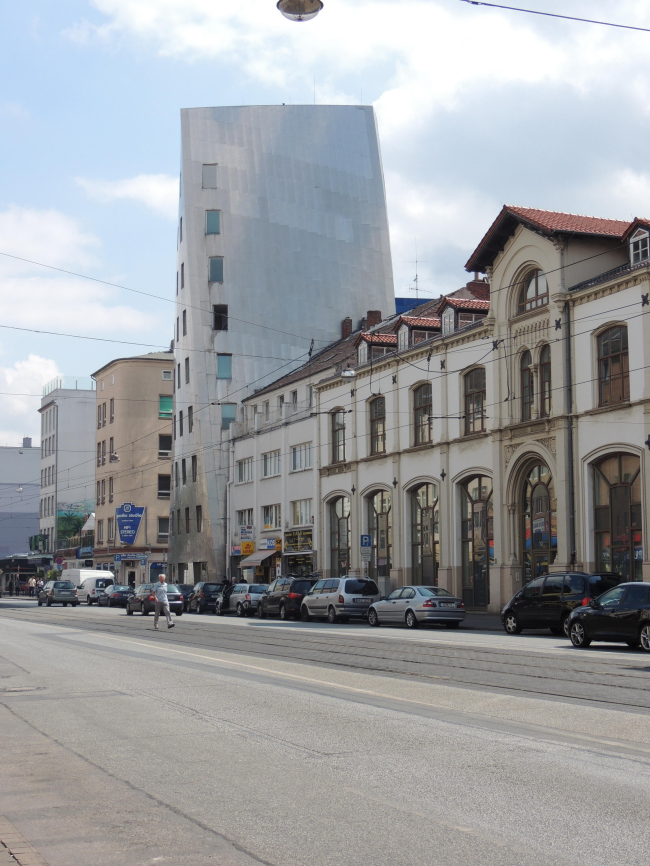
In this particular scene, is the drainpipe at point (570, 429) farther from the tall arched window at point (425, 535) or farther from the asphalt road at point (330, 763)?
the asphalt road at point (330, 763)

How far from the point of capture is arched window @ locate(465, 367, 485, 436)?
137 ft

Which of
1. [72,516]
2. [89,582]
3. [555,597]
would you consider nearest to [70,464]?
[72,516]

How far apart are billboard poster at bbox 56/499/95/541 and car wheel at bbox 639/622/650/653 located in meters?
88.3

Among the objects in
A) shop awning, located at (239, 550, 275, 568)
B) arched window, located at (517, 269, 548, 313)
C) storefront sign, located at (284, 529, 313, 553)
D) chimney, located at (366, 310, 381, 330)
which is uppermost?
chimney, located at (366, 310, 381, 330)

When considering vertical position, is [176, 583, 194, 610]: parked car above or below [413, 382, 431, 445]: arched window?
below

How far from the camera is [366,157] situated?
76.3 metres

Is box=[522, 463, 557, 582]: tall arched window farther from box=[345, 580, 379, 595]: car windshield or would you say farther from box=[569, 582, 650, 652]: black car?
box=[569, 582, 650, 652]: black car

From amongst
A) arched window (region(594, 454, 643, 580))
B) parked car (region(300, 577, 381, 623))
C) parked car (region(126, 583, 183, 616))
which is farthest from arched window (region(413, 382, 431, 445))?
parked car (region(126, 583, 183, 616))

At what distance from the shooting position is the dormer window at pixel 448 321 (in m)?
44.1

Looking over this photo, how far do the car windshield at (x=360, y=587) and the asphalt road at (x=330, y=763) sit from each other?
1967 cm

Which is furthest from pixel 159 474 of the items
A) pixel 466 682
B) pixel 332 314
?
pixel 466 682

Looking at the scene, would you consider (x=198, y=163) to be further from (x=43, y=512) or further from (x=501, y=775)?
(x=501, y=775)

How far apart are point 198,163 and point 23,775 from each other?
67515 mm

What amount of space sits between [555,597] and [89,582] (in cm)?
4521
